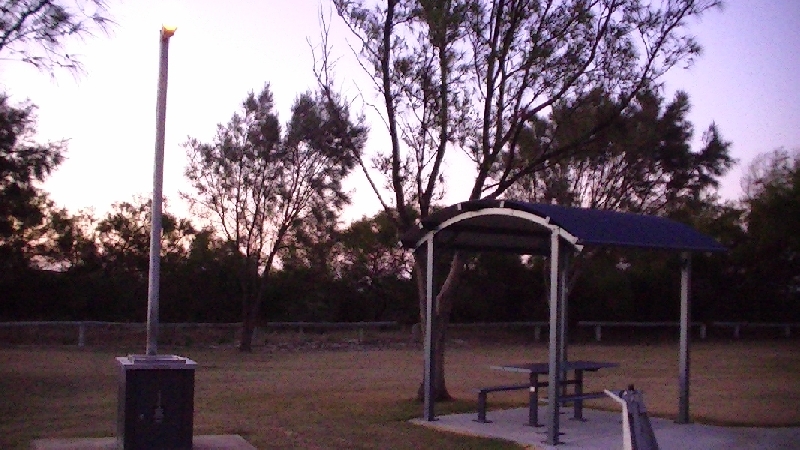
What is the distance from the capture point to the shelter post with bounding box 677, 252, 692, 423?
456 inches

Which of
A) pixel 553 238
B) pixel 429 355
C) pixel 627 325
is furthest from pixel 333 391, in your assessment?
pixel 627 325

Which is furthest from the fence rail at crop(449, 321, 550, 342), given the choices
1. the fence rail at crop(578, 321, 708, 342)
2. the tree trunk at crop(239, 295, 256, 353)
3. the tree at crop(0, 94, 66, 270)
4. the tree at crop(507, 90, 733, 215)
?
the tree at crop(0, 94, 66, 270)

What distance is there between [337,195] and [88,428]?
53.3ft

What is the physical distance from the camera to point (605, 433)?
10.7 metres

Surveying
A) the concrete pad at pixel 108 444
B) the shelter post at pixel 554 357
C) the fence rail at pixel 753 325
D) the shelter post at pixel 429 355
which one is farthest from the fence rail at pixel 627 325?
the concrete pad at pixel 108 444

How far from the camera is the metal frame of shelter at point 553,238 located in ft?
32.3

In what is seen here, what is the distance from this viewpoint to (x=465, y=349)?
29.6 m

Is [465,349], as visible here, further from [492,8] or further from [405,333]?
[492,8]

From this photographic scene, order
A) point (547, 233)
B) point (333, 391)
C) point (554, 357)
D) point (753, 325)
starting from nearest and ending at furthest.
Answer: point (554, 357) → point (547, 233) → point (333, 391) → point (753, 325)

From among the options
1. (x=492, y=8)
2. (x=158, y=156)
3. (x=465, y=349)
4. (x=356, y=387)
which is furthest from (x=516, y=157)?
(x=465, y=349)

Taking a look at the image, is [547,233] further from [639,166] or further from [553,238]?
[639,166]

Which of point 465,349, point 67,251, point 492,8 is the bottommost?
point 465,349

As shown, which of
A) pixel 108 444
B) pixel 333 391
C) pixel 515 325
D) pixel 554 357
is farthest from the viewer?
pixel 515 325

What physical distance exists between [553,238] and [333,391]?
6658 millimetres
